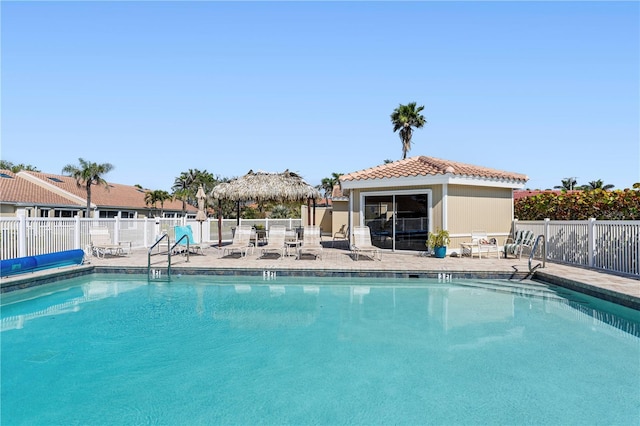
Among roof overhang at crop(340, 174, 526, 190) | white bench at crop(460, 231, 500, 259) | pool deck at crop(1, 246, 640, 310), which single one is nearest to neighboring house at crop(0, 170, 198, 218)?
pool deck at crop(1, 246, 640, 310)

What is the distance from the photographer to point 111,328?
6305 mm

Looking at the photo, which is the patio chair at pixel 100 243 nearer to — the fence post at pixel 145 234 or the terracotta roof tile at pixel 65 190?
the fence post at pixel 145 234

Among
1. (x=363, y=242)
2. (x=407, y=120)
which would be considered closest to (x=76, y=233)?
(x=363, y=242)

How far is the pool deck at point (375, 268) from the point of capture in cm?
826

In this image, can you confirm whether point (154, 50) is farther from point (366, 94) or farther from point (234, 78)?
point (366, 94)

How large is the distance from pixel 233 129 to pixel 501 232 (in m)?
15.7

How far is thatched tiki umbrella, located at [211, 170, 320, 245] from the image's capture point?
1548 centimetres

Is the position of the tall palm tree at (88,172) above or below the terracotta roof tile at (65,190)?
above

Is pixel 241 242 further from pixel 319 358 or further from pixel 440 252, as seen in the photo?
pixel 319 358

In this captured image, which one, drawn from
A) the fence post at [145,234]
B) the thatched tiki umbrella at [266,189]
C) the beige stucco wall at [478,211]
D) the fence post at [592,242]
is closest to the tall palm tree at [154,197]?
the fence post at [145,234]

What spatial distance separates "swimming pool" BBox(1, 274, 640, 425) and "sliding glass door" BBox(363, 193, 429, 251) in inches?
180

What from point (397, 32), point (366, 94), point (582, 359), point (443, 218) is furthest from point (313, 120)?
point (582, 359)

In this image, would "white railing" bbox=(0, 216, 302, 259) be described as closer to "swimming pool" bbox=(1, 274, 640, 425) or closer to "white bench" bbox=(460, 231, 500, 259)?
"swimming pool" bbox=(1, 274, 640, 425)

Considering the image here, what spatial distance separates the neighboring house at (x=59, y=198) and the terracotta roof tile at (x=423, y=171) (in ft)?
61.7
